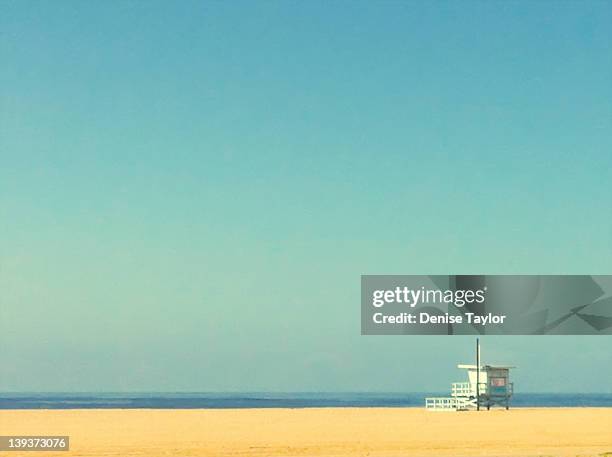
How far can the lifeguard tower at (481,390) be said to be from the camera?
2116 inches

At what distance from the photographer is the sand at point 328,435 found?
25.6 meters

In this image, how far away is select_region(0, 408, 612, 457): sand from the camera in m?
25.6

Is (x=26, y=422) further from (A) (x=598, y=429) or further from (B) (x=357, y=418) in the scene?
(A) (x=598, y=429)

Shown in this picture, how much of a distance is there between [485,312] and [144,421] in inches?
714

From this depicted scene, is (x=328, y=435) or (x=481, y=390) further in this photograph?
(x=481, y=390)

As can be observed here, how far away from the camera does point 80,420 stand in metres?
41.5

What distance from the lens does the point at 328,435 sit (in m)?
31.7

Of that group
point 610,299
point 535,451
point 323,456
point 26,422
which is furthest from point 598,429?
point 26,422

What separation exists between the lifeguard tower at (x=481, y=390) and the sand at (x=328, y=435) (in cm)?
A: 904

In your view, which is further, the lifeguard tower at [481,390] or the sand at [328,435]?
the lifeguard tower at [481,390]

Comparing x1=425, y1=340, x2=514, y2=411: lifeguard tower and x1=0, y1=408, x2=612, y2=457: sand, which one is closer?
x1=0, y1=408, x2=612, y2=457: sand

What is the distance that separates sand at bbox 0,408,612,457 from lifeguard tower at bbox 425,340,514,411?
29.7 ft

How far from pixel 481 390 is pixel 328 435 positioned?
2478cm

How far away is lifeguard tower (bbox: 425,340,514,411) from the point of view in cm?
5375
